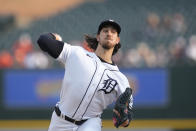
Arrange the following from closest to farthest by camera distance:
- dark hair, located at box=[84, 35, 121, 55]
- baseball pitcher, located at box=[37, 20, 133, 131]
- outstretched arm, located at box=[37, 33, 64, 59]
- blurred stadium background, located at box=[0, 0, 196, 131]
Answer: outstretched arm, located at box=[37, 33, 64, 59] → baseball pitcher, located at box=[37, 20, 133, 131] → dark hair, located at box=[84, 35, 121, 55] → blurred stadium background, located at box=[0, 0, 196, 131]

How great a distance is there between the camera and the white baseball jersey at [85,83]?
16.0 ft

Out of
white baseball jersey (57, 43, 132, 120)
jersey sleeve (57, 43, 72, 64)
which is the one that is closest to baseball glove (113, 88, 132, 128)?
white baseball jersey (57, 43, 132, 120)

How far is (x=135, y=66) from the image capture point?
12.8 metres

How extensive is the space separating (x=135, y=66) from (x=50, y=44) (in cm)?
824

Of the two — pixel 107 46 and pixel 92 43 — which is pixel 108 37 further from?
pixel 92 43

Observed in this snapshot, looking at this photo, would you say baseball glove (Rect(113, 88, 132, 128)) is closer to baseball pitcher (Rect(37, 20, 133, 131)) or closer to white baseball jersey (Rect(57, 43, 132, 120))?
baseball pitcher (Rect(37, 20, 133, 131))

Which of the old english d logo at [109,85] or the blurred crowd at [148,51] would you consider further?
the blurred crowd at [148,51]

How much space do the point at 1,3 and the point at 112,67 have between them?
13.0m

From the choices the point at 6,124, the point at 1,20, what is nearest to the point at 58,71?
the point at 6,124

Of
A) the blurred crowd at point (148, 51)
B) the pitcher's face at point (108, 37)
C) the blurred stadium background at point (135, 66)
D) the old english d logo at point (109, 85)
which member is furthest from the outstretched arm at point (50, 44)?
the blurred crowd at point (148, 51)

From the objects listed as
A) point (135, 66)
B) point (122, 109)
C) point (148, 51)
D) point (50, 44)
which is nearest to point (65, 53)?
point (50, 44)

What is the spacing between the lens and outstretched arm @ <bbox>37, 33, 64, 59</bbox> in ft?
15.4

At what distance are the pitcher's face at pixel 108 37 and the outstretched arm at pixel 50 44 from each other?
39 centimetres

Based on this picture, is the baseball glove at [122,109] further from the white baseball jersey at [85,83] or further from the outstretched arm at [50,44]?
the outstretched arm at [50,44]
